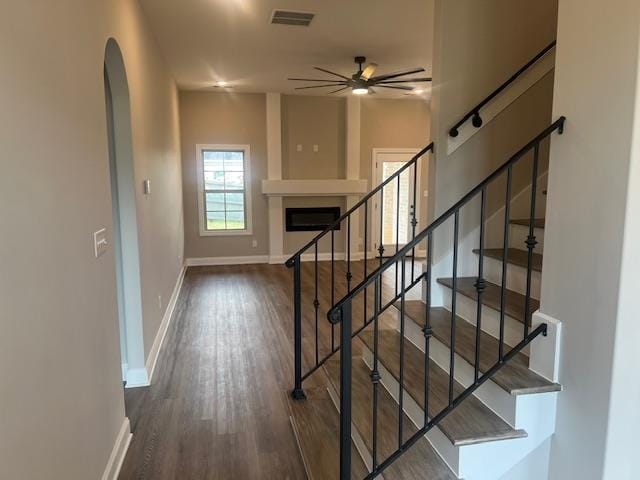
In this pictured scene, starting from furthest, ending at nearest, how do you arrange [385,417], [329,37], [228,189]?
[228,189], [329,37], [385,417]

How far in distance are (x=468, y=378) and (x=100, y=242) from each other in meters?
1.92

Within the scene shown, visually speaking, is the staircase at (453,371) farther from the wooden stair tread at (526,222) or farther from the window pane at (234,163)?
the window pane at (234,163)

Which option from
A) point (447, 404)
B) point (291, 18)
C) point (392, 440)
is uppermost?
point (291, 18)

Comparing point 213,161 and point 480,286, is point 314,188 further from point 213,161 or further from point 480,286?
point 480,286

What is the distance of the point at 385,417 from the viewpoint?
2.34 meters

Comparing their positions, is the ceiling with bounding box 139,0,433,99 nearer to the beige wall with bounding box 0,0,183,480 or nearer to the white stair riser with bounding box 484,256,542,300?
the beige wall with bounding box 0,0,183,480

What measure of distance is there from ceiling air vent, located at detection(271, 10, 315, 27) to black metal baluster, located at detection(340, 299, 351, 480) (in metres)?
3.25

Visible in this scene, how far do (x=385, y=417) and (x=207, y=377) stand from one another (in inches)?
64.3

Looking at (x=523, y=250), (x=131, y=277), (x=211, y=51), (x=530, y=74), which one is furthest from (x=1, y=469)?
(x=211, y=51)

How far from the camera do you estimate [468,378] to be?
7.41 ft

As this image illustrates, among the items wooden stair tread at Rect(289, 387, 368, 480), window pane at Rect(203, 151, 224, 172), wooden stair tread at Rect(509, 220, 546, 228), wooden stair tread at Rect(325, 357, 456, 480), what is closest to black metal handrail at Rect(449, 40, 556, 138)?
wooden stair tread at Rect(509, 220, 546, 228)

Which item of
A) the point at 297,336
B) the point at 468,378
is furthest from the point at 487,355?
the point at 297,336

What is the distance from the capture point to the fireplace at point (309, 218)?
27.1 feet

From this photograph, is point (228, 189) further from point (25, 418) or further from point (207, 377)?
point (25, 418)
